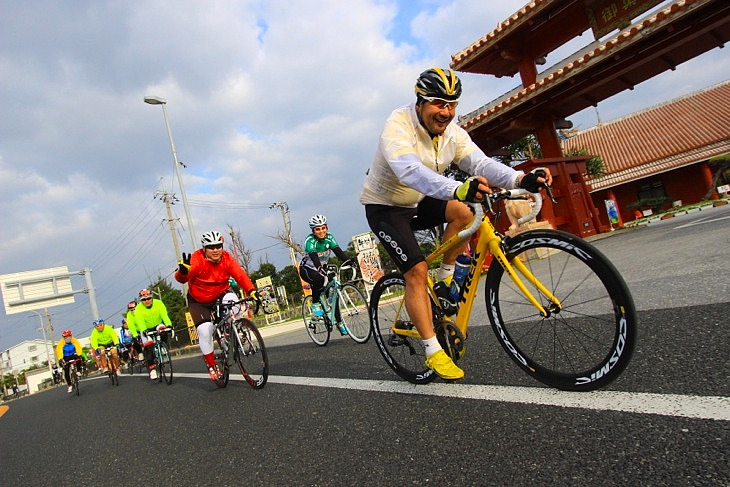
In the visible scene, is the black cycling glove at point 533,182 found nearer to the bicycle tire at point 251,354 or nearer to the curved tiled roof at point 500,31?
the bicycle tire at point 251,354

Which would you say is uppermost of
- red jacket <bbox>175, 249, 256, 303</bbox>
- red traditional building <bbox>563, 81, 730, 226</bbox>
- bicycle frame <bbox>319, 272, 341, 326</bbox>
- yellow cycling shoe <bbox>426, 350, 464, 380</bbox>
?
red traditional building <bbox>563, 81, 730, 226</bbox>

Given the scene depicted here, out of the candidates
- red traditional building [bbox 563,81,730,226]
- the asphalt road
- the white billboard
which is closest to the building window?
red traditional building [bbox 563,81,730,226]

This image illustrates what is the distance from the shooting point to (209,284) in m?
5.68

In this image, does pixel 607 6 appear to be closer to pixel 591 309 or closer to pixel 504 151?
pixel 504 151

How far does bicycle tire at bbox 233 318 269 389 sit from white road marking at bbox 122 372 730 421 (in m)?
1.82

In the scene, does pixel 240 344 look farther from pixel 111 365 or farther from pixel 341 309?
pixel 111 365

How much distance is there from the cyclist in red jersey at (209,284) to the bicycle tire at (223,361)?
67 mm

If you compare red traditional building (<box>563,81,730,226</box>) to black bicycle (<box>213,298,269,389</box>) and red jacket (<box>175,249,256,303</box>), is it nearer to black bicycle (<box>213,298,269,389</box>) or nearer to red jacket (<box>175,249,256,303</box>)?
red jacket (<box>175,249,256,303</box>)

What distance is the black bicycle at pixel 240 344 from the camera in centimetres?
485

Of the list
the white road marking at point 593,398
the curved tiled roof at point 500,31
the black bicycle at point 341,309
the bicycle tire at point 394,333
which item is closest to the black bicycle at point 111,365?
the black bicycle at point 341,309

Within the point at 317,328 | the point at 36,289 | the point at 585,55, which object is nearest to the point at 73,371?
the point at 317,328

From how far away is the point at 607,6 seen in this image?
39.7ft

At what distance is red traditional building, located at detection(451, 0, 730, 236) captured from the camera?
33.2ft

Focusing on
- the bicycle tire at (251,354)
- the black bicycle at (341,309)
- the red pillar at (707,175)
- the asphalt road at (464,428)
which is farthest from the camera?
the red pillar at (707,175)
